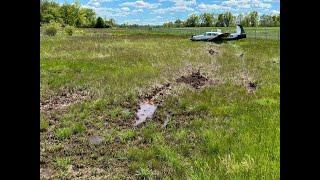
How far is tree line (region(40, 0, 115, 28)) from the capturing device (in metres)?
93.7

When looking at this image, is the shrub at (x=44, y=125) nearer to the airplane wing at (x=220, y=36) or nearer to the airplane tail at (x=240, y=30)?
the airplane wing at (x=220, y=36)

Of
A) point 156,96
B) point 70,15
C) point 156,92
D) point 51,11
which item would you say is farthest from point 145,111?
point 70,15

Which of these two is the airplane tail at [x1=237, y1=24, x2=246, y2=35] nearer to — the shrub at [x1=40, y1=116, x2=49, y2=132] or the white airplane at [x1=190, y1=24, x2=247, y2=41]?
the white airplane at [x1=190, y1=24, x2=247, y2=41]

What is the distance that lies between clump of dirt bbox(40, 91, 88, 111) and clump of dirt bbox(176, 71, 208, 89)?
4.23 m

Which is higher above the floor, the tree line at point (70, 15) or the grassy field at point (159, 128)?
the tree line at point (70, 15)

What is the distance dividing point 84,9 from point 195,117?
11115 centimetres

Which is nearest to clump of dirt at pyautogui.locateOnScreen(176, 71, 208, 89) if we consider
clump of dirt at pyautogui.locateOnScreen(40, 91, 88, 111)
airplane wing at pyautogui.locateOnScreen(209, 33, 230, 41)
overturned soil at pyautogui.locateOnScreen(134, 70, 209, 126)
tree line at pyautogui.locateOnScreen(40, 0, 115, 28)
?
overturned soil at pyautogui.locateOnScreen(134, 70, 209, 126)

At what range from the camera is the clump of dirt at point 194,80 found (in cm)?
1506

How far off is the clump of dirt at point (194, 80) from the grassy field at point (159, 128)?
1.19 ft

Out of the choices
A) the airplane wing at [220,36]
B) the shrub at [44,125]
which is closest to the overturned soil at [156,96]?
the shrub at [44,125]

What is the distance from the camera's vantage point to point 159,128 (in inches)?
365

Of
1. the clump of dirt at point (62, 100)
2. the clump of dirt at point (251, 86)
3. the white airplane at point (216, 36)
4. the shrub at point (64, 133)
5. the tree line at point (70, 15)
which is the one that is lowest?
the shrub at point (64, 133)
